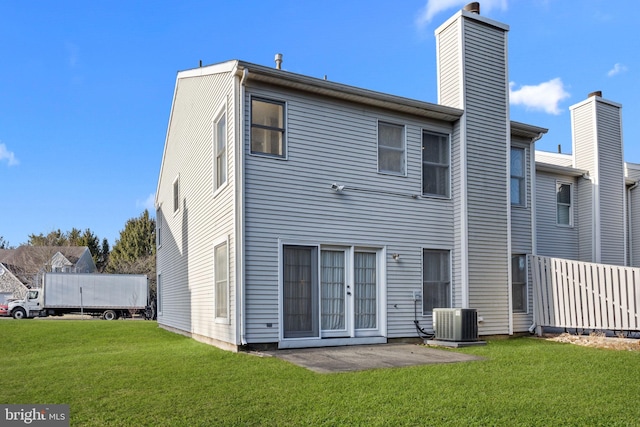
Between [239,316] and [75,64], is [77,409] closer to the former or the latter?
[239,316]


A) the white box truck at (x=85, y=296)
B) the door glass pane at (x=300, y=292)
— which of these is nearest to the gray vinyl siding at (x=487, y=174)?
the door glass pane at (x=300, y=292)

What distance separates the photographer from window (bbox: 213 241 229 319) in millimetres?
10422

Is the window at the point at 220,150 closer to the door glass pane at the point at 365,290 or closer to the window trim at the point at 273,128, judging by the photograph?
the window trim at the point at 273,128

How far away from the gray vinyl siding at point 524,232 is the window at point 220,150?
24.3ft

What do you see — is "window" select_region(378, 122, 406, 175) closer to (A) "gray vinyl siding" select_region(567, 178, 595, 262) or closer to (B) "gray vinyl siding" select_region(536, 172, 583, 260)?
(B) "gray vinyl siding" select_region(536, 172, 583, 260)

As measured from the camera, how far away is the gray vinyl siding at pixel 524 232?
13.1 metres

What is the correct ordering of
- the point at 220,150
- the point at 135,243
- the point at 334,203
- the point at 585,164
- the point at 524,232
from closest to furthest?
the point at 334,203
the point at 220,150
the point at 524,232
the point at 585,164
the point at 135,243

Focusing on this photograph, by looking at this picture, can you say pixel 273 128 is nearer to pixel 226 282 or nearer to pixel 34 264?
pixel 226 282

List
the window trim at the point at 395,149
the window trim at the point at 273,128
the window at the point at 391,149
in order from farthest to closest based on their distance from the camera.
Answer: the window at the point at 391,149 → the window trim at the point at 395,149 → the window trim at the point at 273,128

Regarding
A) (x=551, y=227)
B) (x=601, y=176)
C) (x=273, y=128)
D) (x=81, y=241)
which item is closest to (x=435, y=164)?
(x=273, y=128)

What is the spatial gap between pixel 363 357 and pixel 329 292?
2120mm

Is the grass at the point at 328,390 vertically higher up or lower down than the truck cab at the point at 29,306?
higher up

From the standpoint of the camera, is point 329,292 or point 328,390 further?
point 329,292

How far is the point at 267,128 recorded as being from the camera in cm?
1039
